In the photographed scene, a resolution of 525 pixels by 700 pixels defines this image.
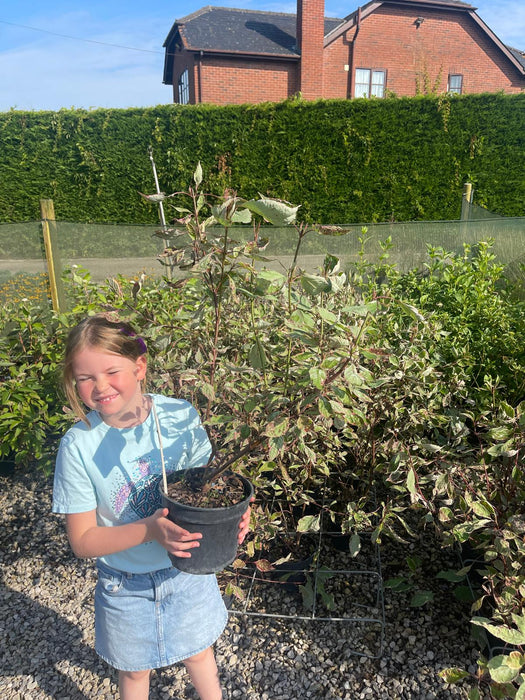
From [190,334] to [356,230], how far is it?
15.8 ft

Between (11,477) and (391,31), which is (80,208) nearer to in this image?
(11,477)

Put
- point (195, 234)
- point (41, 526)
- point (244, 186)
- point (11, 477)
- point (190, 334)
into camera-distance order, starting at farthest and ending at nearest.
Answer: point (244, 186) < point (11, 477) < point (41, 526) < point (190, 334) < point (195, 234)

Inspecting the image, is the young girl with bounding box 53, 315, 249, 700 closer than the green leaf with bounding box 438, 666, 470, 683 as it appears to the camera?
No

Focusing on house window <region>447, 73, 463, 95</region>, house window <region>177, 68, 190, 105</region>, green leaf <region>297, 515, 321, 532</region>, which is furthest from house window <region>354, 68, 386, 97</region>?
green leaf <region>297, 515, 321, 532</region>

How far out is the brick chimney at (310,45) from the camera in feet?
53.8

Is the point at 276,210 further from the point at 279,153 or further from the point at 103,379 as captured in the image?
the point at 279,153

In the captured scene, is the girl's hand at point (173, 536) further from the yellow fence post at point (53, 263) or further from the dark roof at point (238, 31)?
the dark roof at point (238, 31)

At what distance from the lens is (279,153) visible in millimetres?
11242

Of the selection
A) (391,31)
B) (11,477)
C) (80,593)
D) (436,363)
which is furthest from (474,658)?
(391,31)

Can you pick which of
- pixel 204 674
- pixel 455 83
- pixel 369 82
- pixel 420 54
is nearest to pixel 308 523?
pixel 204 674

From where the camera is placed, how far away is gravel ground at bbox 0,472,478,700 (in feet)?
5.63

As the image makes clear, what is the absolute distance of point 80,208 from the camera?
11.6 meters

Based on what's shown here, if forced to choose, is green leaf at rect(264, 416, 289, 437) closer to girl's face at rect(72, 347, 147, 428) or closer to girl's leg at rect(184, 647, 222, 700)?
girl's face at rect(72, 347, 147, 428)

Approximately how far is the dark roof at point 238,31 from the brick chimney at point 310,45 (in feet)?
1.48
